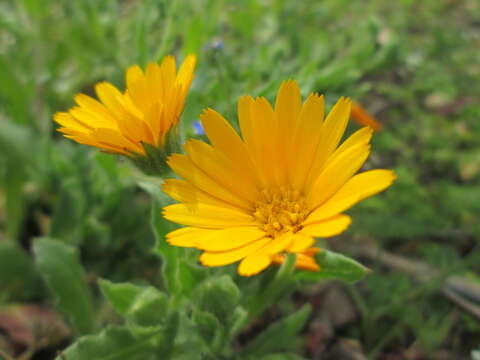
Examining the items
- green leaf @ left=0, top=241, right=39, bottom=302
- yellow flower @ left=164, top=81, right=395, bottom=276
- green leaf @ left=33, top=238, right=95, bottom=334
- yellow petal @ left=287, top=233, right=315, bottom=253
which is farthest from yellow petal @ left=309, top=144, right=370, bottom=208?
green leaf @ left=0, top=241, right=39, bottom=302

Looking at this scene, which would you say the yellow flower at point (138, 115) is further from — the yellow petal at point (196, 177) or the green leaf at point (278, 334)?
the green leaf at point (278, 334)

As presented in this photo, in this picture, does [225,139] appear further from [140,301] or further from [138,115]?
[140,301]

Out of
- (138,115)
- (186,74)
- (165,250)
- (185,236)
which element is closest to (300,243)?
(185,236)

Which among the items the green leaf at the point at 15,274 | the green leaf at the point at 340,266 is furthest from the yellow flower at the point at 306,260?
the green leaf at the point at 15,274

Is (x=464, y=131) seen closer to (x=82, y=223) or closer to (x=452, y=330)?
(x=452, y=330)

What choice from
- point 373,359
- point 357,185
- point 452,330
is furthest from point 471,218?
point 357,185
